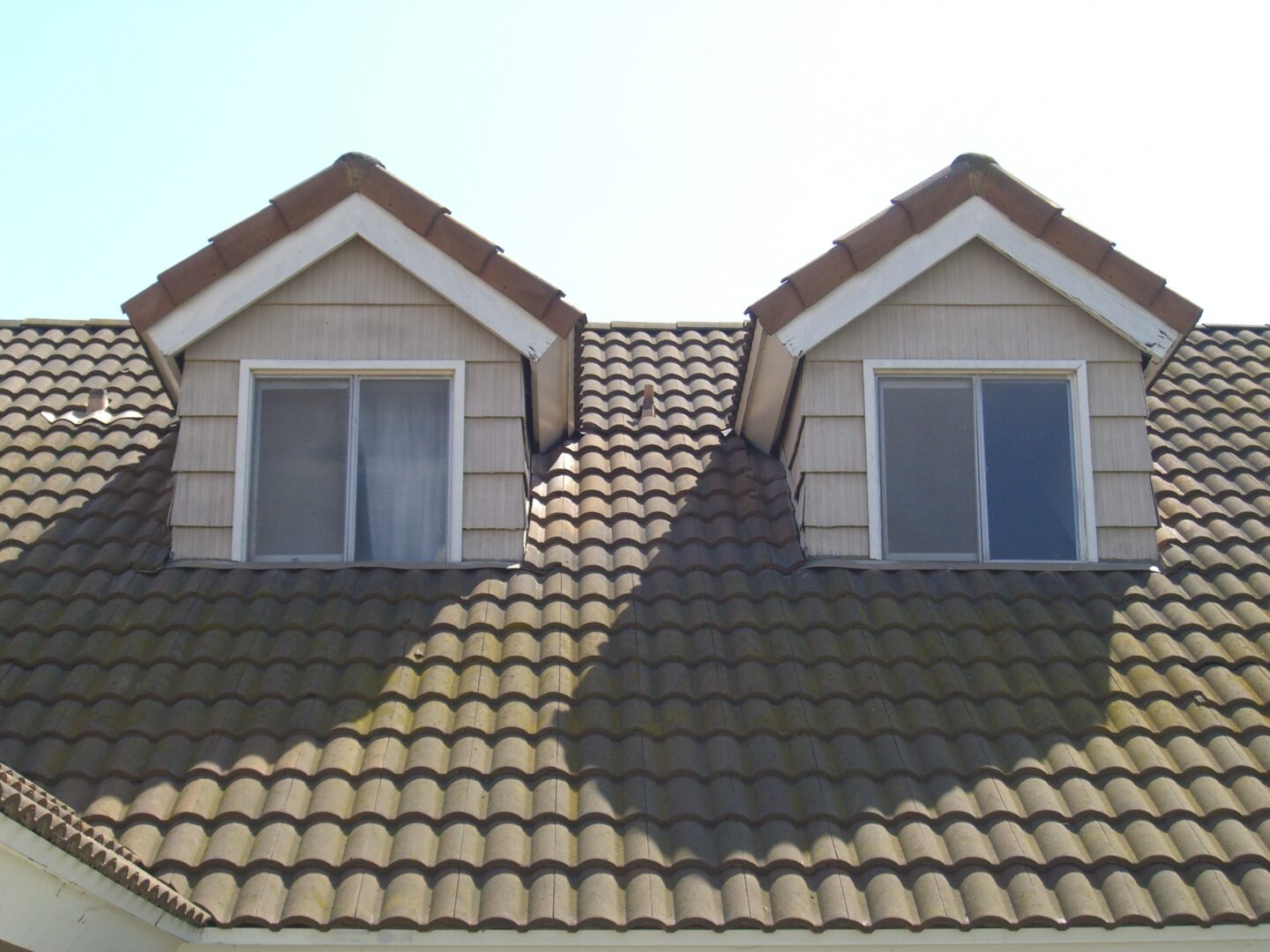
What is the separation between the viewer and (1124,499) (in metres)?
8.42

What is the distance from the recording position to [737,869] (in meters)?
5.88

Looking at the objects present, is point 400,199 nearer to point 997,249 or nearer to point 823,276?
point 823,276

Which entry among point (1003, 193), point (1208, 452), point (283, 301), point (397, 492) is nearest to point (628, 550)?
point (397, 492)

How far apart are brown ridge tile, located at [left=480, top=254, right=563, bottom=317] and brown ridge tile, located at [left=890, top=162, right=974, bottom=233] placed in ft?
7.15

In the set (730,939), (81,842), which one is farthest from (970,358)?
(81,842)

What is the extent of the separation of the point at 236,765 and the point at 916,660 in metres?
3.36

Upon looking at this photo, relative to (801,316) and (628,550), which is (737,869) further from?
(801,316)

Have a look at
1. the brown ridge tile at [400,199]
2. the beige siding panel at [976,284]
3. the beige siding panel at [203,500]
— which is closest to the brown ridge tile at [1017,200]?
the beige siding panel at [976,284]

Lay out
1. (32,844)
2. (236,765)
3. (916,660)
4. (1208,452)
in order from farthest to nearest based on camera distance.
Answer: (1208,452), (916,660), (236,765), (32,844)

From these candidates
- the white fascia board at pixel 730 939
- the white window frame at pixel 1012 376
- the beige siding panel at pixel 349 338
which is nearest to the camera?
the white fascia board at pixel 730 939

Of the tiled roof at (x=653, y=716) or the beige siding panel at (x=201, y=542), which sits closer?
the tiled roof at (x=653, y=716)

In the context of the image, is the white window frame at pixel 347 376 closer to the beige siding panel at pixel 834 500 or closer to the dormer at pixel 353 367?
the dormer at pixel 353 367

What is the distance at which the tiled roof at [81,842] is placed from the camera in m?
4.38

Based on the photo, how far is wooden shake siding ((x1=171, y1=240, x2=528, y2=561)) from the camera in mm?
8266
